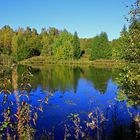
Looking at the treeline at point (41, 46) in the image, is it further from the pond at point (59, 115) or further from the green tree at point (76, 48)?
the pond at point (59, 115)

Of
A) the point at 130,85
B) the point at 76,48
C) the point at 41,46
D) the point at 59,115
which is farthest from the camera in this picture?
the point at 41,46

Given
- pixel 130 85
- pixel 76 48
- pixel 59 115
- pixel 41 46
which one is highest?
pixel 41 46

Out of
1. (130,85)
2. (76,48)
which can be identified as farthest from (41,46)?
(130,85)

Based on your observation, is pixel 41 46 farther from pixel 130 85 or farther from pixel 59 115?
pixel 130 85

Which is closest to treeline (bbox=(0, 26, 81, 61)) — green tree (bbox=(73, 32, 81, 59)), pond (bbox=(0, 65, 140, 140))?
green tree (bbox=(73, 32, 81, 59))

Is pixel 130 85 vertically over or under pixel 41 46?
under

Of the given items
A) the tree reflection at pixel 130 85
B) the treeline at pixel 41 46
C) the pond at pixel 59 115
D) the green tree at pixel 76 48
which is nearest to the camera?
the pond at pixel 59 115

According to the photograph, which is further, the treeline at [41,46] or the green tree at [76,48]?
the green tree at [76,48]

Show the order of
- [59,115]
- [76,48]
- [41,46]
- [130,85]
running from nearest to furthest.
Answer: [130,85] < [59,115] < [76,48] < [41,46]

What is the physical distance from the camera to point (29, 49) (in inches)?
5172

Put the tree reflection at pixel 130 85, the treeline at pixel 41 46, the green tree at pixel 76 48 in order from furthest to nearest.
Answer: the green tree at pixel 76 48, the treeline at pixel 41 46, the tree reflection at pixel 130 85

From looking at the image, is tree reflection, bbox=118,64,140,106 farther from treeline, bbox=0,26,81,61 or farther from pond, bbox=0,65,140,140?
treeline, bbox=0,26,81,61

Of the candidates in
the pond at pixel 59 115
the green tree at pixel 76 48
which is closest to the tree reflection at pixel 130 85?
the pond at pixel 59 115

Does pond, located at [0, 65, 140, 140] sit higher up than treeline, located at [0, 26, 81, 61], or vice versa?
treeline, located at [0, 26, 81, 61]
